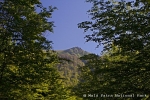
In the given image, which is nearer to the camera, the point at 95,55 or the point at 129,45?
the point at 129,45

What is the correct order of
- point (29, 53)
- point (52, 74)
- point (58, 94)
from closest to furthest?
point (29, 53)
point (52, 74)
point (58, 94)

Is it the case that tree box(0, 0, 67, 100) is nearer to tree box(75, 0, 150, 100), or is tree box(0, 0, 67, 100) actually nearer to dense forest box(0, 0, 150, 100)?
dense forest box(0, 0, 150, 100)

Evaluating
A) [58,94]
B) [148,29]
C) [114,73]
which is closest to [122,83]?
[114,73]

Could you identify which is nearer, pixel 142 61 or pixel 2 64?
pixel 142 61

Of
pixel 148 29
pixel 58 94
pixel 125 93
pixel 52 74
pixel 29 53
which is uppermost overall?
pixel 148 29

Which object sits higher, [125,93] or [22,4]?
[22,4]

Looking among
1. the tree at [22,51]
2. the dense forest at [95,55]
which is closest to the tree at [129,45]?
the dense forest at [95,55]

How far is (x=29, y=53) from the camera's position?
9.65m

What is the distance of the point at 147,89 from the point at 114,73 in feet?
5.51

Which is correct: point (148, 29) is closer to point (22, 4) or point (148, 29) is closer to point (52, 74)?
point (52, 74)

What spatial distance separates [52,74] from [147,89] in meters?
4.60

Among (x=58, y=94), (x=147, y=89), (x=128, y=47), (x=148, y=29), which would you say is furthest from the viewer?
(x=58, y=94)

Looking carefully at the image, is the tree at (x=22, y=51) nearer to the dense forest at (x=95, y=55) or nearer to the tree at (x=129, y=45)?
the dense forest at (x=95, y=55)

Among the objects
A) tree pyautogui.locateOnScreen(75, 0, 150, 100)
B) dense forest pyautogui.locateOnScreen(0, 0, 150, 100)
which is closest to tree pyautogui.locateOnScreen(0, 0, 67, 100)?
dense forest pyautogui.locateOnScreen(0, 0, 150, 100)
